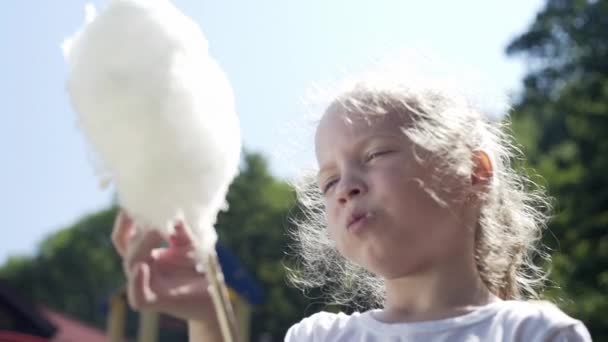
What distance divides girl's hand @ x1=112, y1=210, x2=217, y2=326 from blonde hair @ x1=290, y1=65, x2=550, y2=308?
23.9 inches

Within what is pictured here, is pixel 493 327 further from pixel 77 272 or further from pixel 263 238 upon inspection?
pixel 77 272

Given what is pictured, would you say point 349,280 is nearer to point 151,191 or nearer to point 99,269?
point 151,191

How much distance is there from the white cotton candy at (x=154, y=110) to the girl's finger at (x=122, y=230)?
58 millimetres

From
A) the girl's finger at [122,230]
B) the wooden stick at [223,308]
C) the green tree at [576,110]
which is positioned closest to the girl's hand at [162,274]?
the girl's finger at [122,230]

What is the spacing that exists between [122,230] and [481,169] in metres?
0.87

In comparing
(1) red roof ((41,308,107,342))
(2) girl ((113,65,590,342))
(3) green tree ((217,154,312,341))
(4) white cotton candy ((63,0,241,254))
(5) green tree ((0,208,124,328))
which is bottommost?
(5) green tree ((0,208,124,328))

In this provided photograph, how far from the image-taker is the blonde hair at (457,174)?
6.37ft

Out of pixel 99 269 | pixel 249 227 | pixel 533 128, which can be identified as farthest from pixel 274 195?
pixel 99 269

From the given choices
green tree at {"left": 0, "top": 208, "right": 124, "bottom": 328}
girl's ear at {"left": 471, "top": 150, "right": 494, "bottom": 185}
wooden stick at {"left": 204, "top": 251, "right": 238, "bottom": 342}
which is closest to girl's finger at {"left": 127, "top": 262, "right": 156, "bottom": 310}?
wooden stick at {"left": 204, "top": 251, "right": 238, "bottom": 342}

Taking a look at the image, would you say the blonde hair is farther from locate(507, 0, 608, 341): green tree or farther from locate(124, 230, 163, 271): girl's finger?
locate(507, 0, 608, 341): green tree

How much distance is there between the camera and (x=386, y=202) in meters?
1.82

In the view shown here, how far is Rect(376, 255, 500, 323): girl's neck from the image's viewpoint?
1.84 meters

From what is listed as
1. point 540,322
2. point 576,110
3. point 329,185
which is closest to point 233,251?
point 576,110

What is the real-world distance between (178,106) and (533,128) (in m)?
33.0
